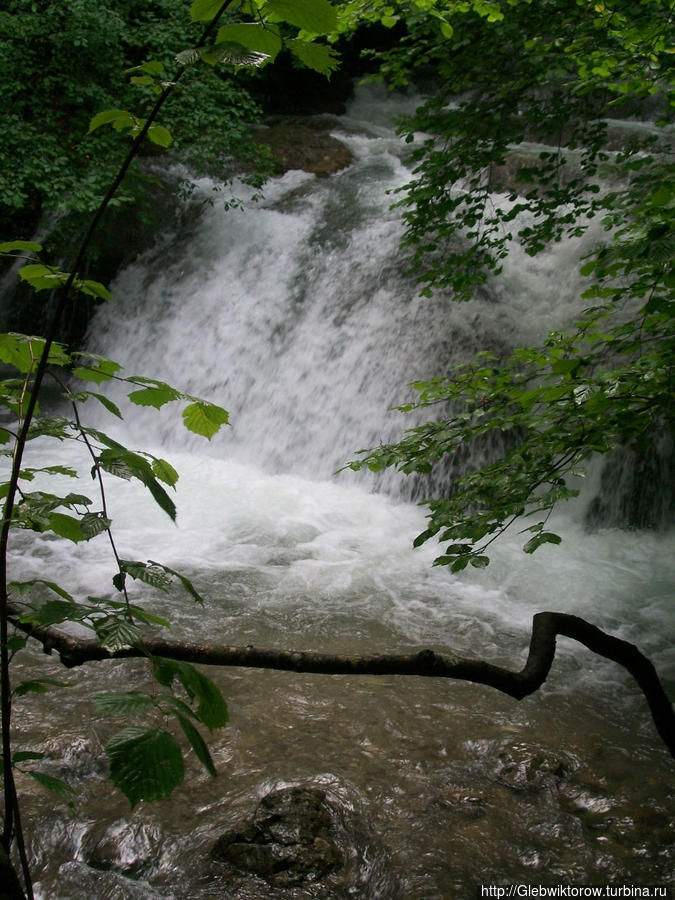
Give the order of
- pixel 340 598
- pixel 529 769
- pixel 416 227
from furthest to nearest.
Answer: pixel 416 227, pixel 340 598, pixel 529 769

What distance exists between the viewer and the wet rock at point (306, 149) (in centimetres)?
1117

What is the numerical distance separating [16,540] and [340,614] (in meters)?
2.86

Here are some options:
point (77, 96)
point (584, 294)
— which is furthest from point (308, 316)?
point (584, 294)

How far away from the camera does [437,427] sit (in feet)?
9.07

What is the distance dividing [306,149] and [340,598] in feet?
32.4

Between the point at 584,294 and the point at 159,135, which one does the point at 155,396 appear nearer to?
the point at 159,135

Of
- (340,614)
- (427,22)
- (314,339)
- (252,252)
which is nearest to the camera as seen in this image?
(340,614)

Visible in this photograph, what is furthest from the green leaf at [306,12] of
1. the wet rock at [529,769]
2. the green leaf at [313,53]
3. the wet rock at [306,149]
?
the wet rock at [306,149]

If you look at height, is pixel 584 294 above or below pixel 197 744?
above

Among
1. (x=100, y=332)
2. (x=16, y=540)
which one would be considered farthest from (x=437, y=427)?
(x=100, y=332)

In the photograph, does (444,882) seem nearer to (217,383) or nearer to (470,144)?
(470,144)

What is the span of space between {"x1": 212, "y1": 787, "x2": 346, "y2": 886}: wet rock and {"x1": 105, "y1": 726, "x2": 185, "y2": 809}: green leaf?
1667mm

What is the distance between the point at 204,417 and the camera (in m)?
1.13

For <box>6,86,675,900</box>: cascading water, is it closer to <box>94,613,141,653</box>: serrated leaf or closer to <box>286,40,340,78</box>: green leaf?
<box>94,613,141,653</box>: serrated leaf
